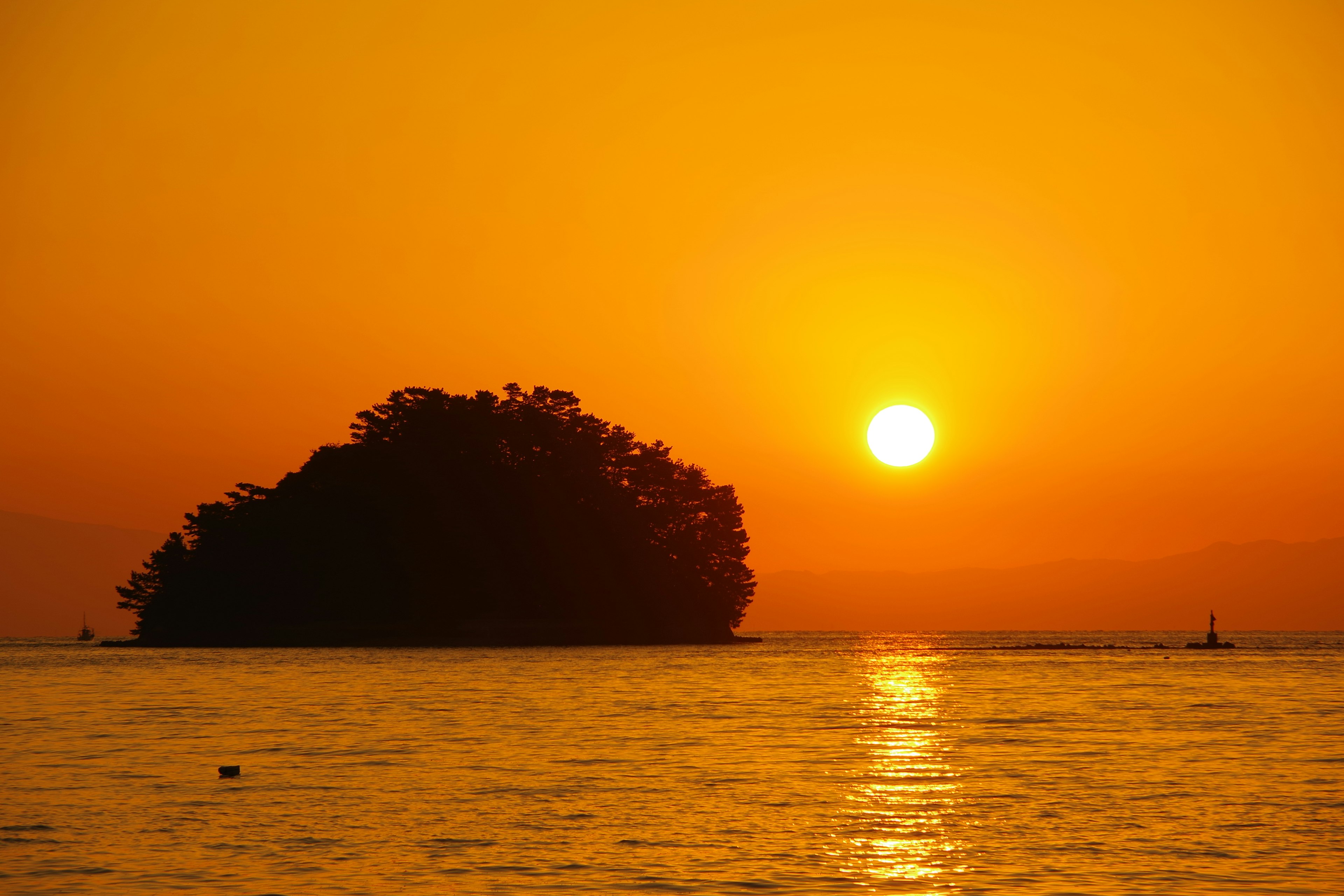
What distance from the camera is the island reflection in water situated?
69.9 ft

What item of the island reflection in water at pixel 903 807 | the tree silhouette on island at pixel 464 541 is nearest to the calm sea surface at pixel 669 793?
the island reflection in water at pixel 903 807

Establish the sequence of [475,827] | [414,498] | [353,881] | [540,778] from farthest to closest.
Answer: [414,498] < [540,778] < [475,827] < [353,881]

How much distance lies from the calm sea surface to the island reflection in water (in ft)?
0.30

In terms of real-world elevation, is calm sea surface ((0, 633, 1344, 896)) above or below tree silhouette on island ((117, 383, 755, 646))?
below

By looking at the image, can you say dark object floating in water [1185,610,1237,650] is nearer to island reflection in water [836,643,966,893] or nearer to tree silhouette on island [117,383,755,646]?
tree silhouette on island [117,383,755,646]

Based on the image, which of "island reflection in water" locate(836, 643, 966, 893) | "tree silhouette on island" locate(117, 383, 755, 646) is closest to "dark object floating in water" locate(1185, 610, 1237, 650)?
"tree silhouette on island" locate(117, 383, 755, 646)

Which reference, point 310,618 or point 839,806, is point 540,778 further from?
point 310,618

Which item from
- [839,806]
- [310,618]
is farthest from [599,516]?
[839,806]

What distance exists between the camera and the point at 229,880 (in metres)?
21.0

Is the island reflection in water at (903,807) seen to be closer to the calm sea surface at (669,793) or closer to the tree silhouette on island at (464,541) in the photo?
the calm sea surface at (669,793)

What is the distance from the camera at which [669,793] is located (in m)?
29.9

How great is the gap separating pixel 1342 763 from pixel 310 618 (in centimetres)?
13986

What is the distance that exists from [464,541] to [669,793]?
131 m

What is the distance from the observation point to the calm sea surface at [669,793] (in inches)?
842
